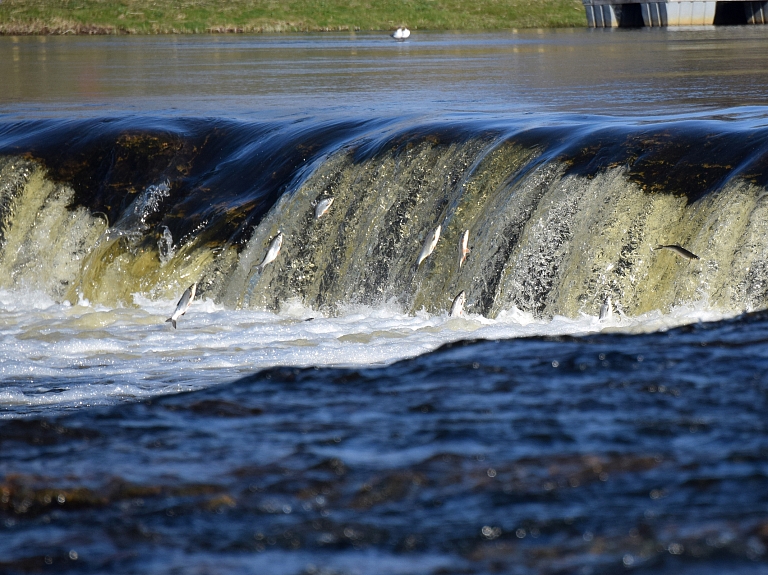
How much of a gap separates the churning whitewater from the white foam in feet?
0.11

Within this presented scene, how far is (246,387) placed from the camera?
5.92 metres

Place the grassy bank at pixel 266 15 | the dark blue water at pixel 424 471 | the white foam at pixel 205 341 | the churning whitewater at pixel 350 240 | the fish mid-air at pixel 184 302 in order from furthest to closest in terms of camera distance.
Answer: the grassy bank at pixel 266 15 → the fish mid-air at pixel 184 302 → the churning whitewater at pixel 350 240 → the white foam at pixel 205 341 → the dark blue water at pixel 424 471

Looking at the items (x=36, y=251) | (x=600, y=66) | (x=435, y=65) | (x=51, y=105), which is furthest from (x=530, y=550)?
(x=435, y=65)

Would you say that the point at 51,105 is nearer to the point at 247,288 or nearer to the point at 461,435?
the point at 247,288

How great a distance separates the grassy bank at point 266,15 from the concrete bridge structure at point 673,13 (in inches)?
184

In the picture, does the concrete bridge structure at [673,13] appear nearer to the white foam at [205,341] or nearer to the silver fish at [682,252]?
the white foam at [205,341]

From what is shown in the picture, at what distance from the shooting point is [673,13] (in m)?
57.1

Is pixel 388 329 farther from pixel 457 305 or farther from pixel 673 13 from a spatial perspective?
pixel 673 13

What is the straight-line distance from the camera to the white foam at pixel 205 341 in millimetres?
8406

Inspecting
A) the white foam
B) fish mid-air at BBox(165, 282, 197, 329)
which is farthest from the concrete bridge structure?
fish mid-air at BBox(165, 282, 197, 329)

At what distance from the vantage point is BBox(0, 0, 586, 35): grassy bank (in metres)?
59.5

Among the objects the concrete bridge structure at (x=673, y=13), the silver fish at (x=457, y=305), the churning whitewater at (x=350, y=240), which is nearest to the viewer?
the churning whitewater at (x=350, y=240)

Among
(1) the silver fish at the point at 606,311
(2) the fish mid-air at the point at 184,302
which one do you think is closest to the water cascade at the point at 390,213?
(1) the silver fish at the point at 606,311

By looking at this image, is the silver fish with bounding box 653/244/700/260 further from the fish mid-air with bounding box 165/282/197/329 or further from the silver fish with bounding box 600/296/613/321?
the fish mid-air with bounding box 165/282/197/329
